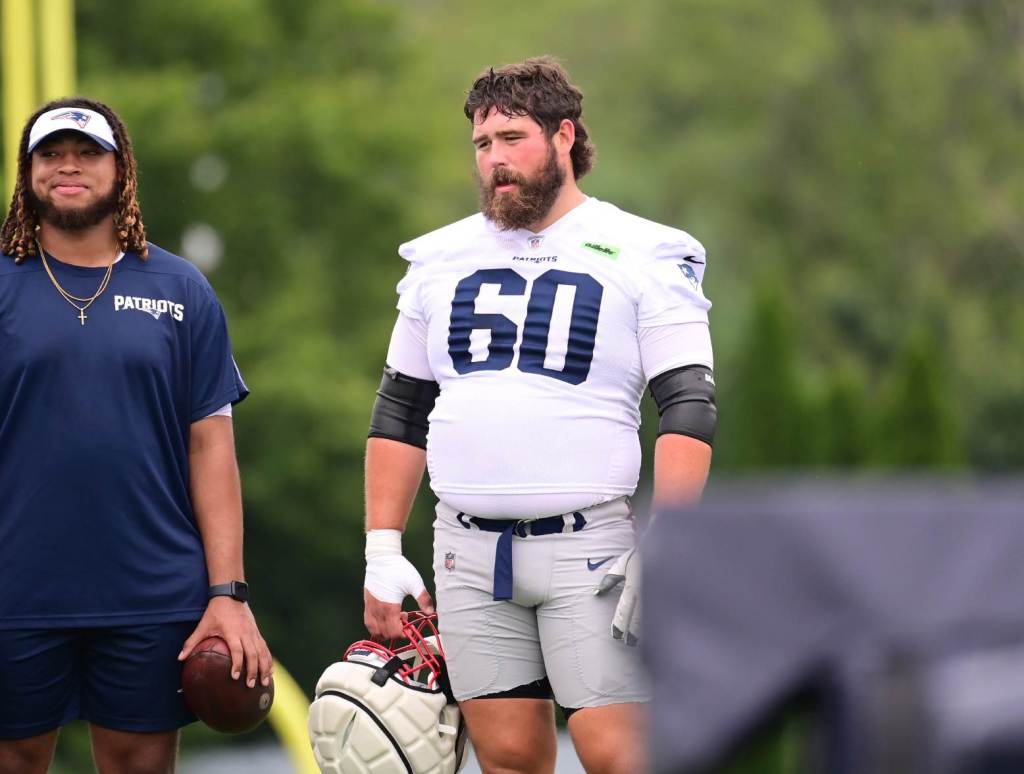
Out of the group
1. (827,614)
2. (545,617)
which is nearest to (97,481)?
(545,617)

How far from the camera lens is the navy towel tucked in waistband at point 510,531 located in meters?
3.73

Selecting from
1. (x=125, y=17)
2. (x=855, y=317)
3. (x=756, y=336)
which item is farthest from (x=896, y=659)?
(x=855, y=317)

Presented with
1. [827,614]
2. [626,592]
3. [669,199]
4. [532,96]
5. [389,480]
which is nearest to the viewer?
[827,614]

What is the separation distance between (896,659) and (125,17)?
2468cm

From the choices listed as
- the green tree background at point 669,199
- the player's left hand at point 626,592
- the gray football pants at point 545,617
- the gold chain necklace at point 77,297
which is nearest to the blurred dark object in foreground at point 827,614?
the player's left hand at point 626,592

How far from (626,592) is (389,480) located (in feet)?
2.30

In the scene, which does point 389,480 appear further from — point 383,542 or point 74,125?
point 74,125

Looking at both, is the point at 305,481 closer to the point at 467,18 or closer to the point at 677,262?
the point at 467,18

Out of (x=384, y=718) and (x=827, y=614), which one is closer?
(x=827, y=614)

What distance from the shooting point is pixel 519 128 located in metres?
3.83

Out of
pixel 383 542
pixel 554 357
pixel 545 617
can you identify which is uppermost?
pixel 554 357

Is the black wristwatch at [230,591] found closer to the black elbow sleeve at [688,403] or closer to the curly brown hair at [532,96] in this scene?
the black elbow sleeve at [688,403]

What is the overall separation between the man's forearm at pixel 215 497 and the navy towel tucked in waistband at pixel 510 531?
0.53 m

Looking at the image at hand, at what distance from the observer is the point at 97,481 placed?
3.63 m
